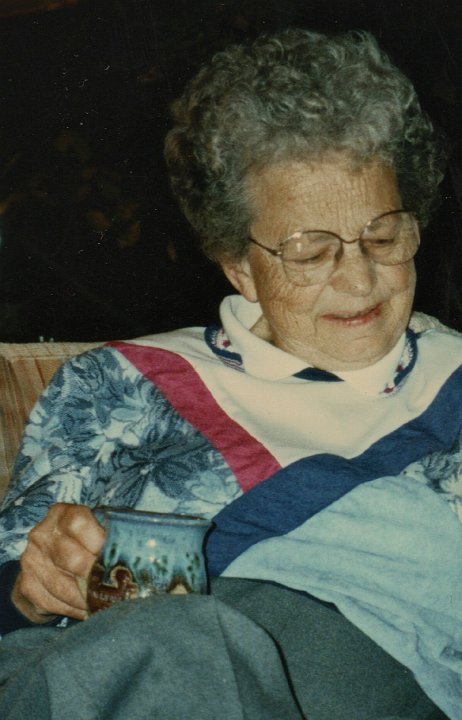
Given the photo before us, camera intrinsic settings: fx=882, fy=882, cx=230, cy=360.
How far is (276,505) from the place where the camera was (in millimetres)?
1440

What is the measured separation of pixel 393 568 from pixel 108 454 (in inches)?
21.9

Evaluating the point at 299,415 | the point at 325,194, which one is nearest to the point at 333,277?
the point at 325,194

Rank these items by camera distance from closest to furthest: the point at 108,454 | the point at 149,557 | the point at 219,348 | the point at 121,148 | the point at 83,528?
the point at 149,557
the point at 83,528
the point at 108,454
the point at 219,348
the point at 121,148

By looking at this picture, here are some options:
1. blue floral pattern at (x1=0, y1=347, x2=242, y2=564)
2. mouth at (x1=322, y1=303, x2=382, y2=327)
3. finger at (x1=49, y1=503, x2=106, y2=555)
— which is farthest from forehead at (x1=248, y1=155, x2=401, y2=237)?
finger at (x1=49, y1=503, x2=106, y2=555)

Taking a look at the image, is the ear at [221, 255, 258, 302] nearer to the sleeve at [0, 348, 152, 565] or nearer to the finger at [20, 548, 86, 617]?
the sleeve at [0, 348, 152, 565]

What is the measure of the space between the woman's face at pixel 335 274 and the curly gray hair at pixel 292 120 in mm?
38

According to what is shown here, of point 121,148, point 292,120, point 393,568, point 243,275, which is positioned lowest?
point 393,568

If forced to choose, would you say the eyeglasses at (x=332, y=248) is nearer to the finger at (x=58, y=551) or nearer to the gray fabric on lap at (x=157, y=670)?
the finger at (x=58, y=551)

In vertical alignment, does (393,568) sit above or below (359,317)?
below

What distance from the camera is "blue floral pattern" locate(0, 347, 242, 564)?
1508mm

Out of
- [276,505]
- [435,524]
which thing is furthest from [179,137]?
[435,524]

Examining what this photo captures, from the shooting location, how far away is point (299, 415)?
1.57 metres

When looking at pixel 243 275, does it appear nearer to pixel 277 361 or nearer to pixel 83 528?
pixel 277 361

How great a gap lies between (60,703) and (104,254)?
2.38 meters
